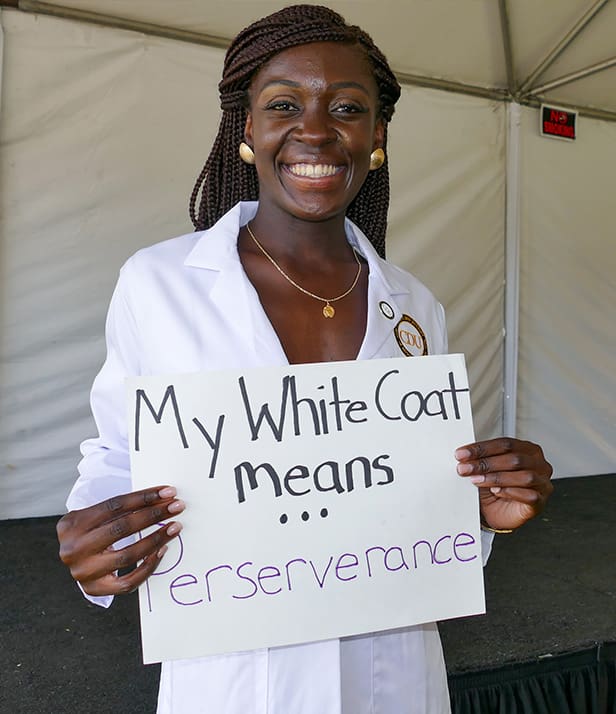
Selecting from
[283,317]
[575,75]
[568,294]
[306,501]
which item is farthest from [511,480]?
[568,294]

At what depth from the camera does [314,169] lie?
85 centimetres

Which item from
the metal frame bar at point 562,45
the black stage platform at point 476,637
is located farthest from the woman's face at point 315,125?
the metal frame bar at point 562,45

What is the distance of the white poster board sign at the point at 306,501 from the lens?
2.28 feet

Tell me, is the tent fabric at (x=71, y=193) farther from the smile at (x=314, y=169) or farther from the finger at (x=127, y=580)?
the finger at (x=127, y=580)

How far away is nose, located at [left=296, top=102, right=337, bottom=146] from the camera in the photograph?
834 mm

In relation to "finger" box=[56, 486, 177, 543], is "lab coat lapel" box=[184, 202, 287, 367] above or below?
above

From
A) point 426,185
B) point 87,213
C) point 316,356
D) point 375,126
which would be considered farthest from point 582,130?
point 316,356

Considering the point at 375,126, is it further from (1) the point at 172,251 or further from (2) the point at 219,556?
(2) the point at 219,556

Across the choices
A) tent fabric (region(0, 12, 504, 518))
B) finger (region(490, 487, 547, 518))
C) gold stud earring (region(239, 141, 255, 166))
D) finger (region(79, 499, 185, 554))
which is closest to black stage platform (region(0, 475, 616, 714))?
tent fabric (region(0, 12, 504, 518))

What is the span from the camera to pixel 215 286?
0.83 metres

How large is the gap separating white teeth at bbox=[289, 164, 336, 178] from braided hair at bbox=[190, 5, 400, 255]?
0.15 meters

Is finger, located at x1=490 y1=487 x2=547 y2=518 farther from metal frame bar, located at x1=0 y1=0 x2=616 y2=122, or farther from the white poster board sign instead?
metal frame bar, located at x1=0 y1=0 x2=616 y2=122

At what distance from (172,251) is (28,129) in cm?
203

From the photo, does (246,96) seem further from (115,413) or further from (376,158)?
(115,413)
